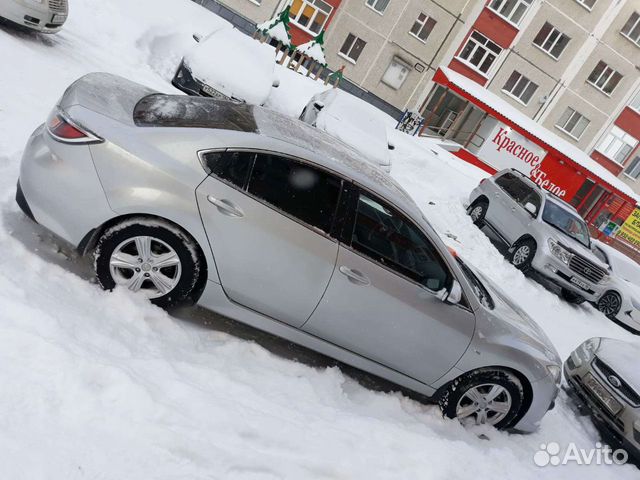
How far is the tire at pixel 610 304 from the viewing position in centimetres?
1248

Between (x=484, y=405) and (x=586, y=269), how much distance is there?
8337mm

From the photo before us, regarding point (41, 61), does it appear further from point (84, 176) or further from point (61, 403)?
point (61, 403)

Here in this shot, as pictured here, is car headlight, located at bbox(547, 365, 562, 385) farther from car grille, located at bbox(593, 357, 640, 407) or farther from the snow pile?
the snow pile

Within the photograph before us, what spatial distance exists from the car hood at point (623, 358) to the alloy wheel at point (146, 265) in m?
5.64

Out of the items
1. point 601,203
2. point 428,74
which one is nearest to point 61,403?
point 428,74

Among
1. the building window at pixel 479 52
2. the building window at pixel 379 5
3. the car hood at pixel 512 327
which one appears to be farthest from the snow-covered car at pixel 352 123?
the building window at pixel 479 52

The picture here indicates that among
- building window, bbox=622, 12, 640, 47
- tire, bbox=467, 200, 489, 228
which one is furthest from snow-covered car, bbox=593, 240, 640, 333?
building window, bbox=622, 12, 640, 47

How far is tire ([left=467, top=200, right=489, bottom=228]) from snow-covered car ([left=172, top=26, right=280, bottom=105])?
6.06 metres

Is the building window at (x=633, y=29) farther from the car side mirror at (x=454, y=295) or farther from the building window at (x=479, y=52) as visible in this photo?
the car side mirror at (x=454, y=295)

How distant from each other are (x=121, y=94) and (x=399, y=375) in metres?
3.23

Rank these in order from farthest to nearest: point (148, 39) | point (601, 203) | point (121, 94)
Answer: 1. point (601, 203)
2. point (148, 39)
3. point (121, 94)

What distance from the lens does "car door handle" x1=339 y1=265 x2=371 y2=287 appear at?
3.74 meters

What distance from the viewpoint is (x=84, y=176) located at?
346 centimetres

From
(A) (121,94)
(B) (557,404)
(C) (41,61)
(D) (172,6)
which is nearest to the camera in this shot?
(A) (121,94)
